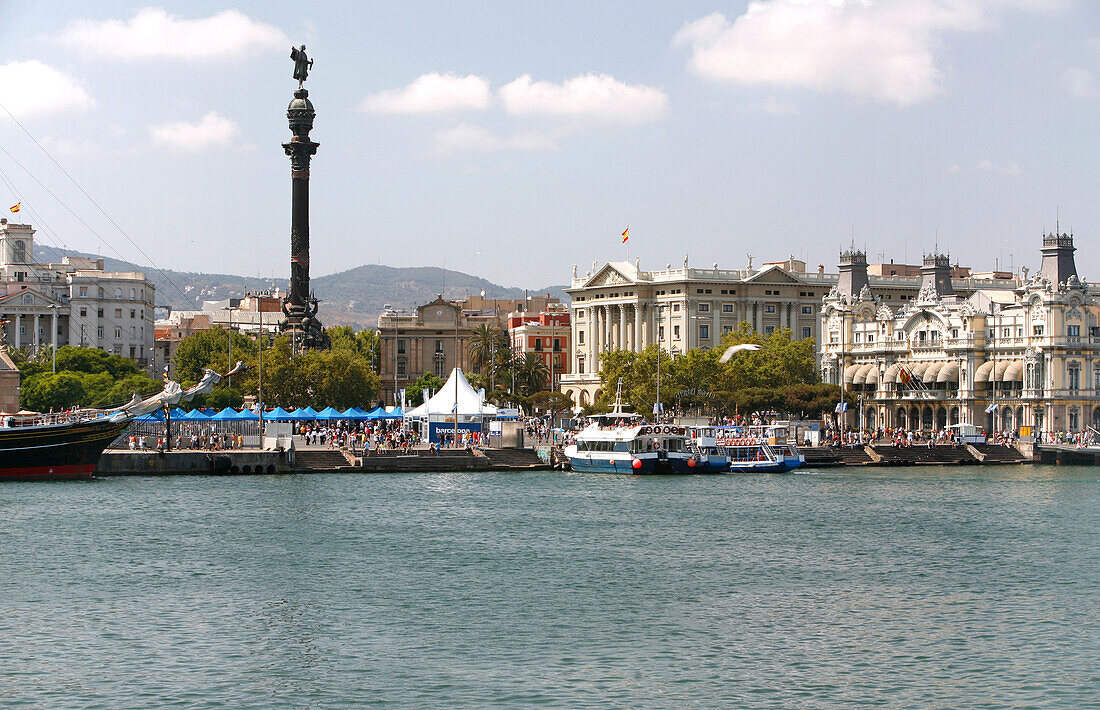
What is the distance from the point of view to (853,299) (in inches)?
5123

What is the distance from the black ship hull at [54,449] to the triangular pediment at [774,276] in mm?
84786

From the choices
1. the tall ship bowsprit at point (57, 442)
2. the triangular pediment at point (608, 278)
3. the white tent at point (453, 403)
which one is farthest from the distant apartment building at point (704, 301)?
the tall ship bowsprit at point (57, 442)

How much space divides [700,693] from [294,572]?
17.2 meters

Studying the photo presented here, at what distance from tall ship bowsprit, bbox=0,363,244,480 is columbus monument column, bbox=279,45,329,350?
44.8 metres

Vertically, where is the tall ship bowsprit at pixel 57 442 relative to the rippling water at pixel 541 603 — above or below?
above

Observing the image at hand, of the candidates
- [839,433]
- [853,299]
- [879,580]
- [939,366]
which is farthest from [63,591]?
[853,299]

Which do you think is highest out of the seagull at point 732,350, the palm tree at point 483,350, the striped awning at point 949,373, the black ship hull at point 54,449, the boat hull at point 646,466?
the palm tree at point 483,350

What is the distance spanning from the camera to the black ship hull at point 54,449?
229 feet

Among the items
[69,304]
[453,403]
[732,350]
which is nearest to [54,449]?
[453,403]

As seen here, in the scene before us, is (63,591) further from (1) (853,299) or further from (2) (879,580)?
(1) (853,299)

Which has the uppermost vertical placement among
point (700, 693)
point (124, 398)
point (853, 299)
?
point (853, 299)

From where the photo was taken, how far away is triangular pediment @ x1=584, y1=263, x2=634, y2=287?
152 metres

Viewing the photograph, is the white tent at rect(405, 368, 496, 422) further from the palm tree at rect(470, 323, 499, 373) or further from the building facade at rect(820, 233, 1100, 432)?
the palm tree at rect(470, 323, 499, 373)

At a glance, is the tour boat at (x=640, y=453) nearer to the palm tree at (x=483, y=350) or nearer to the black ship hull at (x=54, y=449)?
the black ship hull at (x=54, y=449)
